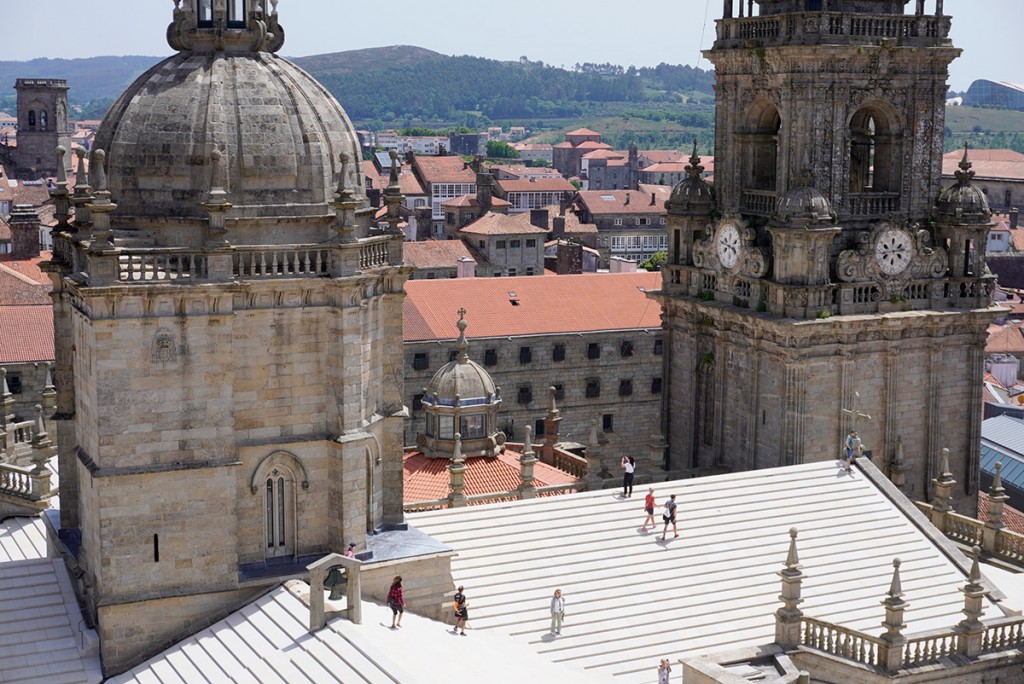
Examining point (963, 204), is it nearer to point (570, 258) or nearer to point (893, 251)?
point (893, 251)

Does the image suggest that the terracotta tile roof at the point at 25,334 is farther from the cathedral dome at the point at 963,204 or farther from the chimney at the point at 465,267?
the chimney at the point at 465,267

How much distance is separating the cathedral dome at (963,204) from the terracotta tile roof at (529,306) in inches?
1097

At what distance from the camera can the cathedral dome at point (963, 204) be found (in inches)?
2079

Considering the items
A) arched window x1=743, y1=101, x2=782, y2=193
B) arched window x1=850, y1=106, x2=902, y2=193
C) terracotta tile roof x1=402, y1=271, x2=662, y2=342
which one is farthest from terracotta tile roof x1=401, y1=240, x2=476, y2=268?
arched window x1=743, y1=101, x2=782, y2=193

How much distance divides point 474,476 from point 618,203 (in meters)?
127

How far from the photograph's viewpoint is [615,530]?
41.9m

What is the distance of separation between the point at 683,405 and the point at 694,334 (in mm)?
2918

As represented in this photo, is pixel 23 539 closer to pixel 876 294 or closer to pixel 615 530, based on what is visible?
pixel 615 530

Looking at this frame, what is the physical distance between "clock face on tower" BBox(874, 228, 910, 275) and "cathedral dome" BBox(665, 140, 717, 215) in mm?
6747

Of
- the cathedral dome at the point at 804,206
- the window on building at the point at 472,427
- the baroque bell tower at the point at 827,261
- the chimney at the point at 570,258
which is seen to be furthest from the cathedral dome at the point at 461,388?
the chimney at the point at 570,258

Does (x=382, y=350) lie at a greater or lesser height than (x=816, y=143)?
lesser

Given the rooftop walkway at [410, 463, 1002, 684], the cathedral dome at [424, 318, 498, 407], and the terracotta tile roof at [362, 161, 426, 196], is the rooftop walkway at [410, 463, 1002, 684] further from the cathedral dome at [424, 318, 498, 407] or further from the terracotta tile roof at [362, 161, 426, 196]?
the terracotta tile roof at [362, 161, 426, 196]

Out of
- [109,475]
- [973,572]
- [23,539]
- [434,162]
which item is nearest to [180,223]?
[109,475]

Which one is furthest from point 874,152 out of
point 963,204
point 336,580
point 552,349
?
point 552,349
